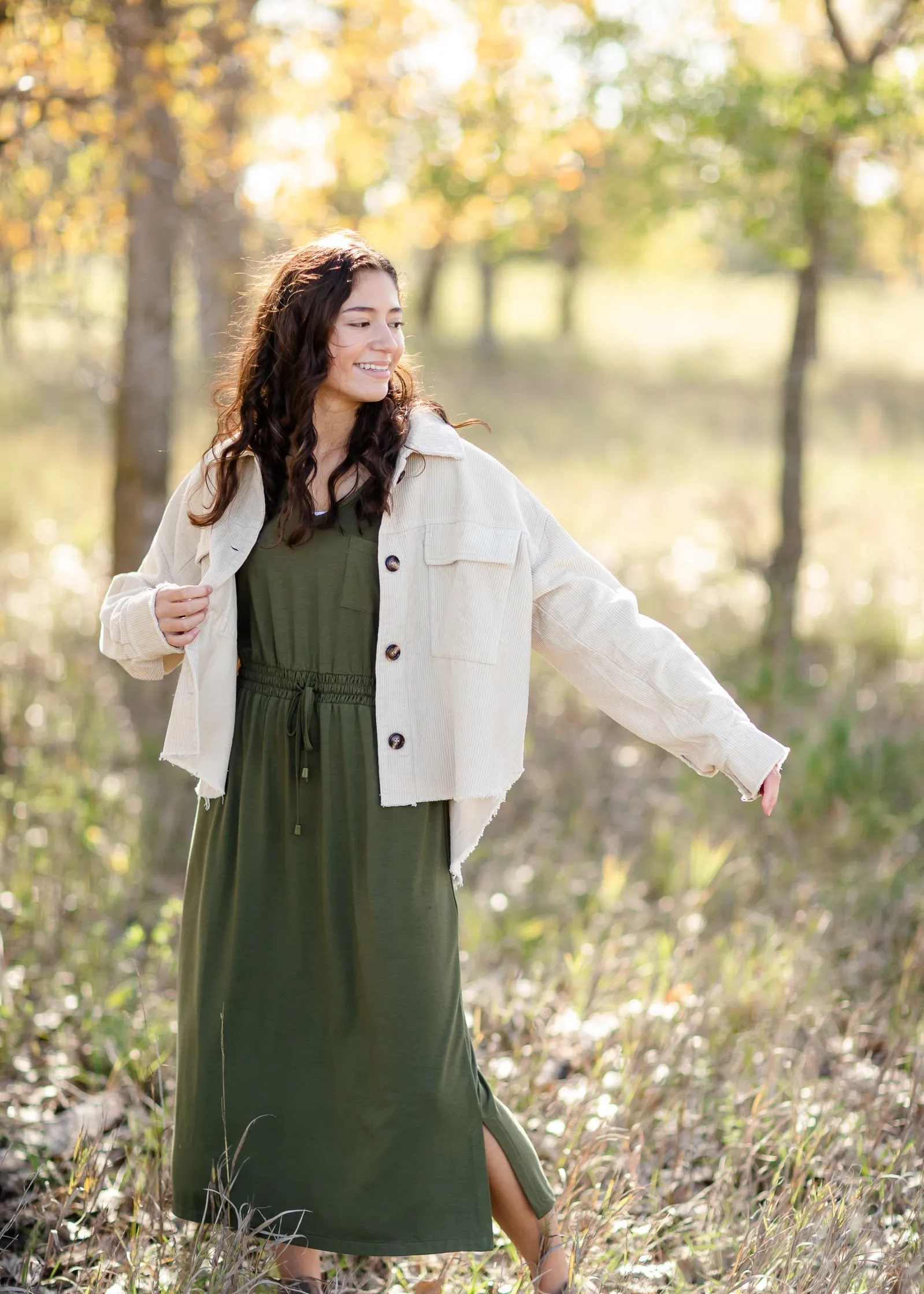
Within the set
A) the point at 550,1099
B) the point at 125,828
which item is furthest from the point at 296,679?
the point at 125,828

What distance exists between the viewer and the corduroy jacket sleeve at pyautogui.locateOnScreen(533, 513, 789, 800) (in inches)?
95.6

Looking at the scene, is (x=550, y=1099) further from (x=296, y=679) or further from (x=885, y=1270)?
(x=296, y=679)

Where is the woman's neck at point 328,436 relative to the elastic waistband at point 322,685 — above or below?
above

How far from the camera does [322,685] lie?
2.49 meters

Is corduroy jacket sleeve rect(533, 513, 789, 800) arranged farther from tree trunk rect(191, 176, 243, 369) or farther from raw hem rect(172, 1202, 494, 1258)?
tree trunk rect(191, 176, 243, 369)

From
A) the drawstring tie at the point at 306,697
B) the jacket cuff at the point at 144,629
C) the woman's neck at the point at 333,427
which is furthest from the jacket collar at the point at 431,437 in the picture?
the jacket cuff at the point at 144,629

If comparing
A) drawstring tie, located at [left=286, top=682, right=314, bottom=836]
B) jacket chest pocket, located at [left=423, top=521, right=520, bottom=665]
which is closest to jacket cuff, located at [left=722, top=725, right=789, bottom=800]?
jacket chest pocket, located at [left=423, top=521, right=520, bottom=665]

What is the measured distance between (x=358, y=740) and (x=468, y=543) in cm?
43

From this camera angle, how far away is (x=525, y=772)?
223 inches

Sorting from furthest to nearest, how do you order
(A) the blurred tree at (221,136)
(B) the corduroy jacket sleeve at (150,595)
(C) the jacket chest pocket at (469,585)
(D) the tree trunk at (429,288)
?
(D) the tree trunk at (429,288), (A) the blurred tree at (221,136), (B) the corduroy jacket sleeve at (150,595), (C) the jacket chest pocket at (469,585)

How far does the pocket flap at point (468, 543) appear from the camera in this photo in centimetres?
239

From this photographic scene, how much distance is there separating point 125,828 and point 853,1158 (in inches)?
112

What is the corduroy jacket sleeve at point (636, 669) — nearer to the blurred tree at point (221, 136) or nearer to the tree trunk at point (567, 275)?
the blurred tree at point (221, 136)

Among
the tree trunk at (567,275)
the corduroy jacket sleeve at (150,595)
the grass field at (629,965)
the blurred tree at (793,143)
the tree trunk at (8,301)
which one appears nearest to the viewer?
the corduroy jacket sleeve at (150,595)
